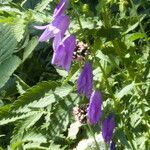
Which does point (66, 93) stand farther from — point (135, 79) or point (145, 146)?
point (145, 146)

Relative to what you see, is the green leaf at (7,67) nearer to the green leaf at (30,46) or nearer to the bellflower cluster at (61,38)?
the green leaf at (30,46)

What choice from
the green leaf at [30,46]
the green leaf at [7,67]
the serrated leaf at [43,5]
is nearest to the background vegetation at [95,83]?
the serrated leaf at [43,5]

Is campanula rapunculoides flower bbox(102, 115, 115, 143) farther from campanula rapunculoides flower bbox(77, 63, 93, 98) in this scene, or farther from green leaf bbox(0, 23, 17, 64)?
green leaf bbox(0, 23, 17, 64)

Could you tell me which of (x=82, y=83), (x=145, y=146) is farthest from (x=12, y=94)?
(x=82, y=83)

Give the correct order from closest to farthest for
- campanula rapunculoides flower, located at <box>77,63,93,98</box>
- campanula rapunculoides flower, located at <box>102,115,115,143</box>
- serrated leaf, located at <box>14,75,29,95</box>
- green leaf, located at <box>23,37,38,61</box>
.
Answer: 1. campanula rapunculoides flower, located at <box>77,63,93,98</box>
2. campanula rapunculoides flower, located at <box>102,115,115,143</box>
3. serrated leaf, located at <box>14,75,29,95</box>
4. green leaf, located at <box>23,37,38,61</box>

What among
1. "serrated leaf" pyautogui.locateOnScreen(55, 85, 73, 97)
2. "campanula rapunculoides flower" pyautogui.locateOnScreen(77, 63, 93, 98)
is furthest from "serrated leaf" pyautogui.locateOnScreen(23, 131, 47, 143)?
"campanula rapunculoides flower" pyautogui.locateOnScreen(77, 63, 93, 98)

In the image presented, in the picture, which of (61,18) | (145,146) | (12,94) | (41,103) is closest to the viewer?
(61,18)
